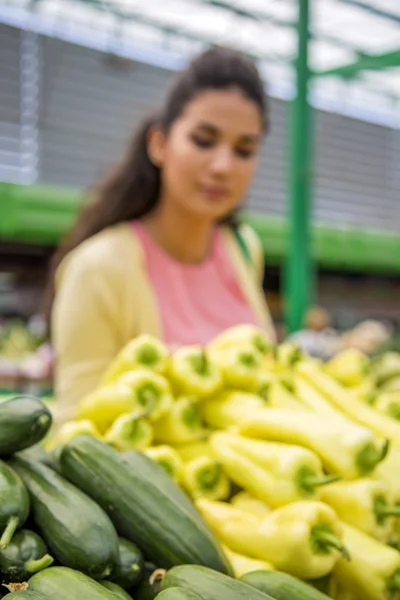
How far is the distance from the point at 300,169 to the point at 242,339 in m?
1.88

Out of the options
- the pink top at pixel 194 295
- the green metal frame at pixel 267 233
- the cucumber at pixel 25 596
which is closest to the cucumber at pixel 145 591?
the cucumber at pixel 25 596

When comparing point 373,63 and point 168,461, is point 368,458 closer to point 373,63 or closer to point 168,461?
point 168,461

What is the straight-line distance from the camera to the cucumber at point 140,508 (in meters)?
1.04

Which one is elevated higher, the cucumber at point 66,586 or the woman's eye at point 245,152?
the woman's eye at point 245,152

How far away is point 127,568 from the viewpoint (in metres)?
0.99

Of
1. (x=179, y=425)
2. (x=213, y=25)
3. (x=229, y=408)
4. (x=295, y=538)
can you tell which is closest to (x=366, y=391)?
(x=229, y=408)

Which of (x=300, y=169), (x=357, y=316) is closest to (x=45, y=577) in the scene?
(x=300, y=169)

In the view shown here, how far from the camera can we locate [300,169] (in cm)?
337

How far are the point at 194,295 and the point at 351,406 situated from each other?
94 cm

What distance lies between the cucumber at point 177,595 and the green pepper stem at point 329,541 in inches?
12.1

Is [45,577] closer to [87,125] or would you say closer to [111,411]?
[111,411]

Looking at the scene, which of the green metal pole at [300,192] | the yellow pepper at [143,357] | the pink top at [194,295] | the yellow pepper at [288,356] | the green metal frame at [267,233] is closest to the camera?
the yellow pepper at [143,357]

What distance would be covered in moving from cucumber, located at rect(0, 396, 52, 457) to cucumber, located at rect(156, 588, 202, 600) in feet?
1.16

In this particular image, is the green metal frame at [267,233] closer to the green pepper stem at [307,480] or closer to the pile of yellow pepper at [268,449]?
the pile of yellow pepper at [268,449]
